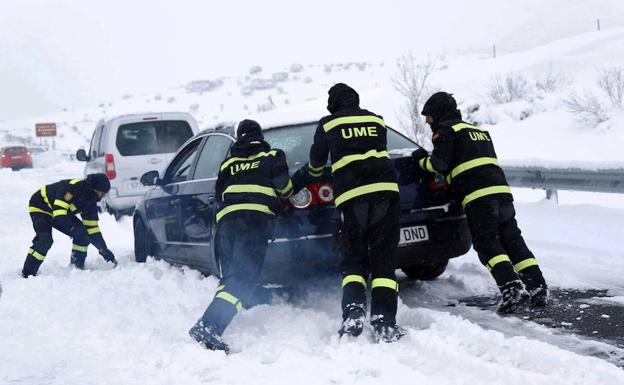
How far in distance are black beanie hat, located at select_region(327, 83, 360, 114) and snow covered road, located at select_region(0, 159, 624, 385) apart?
5.00 ft

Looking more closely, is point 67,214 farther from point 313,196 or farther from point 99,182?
point 313,196

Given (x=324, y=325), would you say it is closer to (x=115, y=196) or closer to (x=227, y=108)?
(x=115, y=196)

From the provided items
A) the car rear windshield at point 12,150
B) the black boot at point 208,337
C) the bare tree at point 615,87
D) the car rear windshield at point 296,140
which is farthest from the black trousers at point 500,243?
the car rear windshield at point 12,150

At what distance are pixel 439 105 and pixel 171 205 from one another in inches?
112

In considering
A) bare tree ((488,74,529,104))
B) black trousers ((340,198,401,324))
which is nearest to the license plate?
black trousers ((340,198,401,324))

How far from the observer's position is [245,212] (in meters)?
4.76

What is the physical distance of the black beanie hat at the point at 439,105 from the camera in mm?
5156

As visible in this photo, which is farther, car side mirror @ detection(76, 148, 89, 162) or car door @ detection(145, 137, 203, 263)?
car side mirror @ detection(76, 148, 89, 162)

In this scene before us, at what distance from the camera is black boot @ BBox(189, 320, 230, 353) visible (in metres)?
4.28

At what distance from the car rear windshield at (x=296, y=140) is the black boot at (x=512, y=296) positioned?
1.48m

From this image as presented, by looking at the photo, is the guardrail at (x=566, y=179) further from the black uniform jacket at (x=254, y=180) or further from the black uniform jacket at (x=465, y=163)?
the black uniform jacket at (x=254, y=180)

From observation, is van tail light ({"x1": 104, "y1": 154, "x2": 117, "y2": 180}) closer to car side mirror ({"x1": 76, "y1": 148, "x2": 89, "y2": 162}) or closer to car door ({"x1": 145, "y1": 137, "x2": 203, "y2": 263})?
car side mirror ({"x1": 76, "y1": 148, "x2": 89, "y2": 162})

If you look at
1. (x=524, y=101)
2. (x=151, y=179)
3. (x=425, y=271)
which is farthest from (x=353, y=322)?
(x=524, y=101)

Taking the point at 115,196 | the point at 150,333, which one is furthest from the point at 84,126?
the point at 150,333
